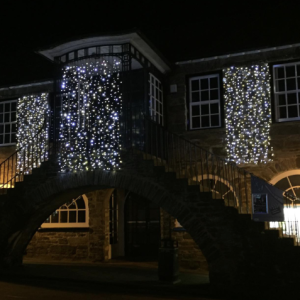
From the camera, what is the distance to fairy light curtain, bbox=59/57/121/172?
481 inches

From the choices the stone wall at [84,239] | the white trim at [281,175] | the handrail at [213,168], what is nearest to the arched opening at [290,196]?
the white trim at [281,175]

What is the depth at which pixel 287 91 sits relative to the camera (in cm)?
1303

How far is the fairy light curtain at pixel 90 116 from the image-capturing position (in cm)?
1221

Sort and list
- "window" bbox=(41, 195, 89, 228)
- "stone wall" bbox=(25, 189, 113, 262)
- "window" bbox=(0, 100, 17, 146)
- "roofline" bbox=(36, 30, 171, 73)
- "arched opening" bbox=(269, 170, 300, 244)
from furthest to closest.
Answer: "window" bbox=(0, 100, 17, 146), "window" bbox=(41, 195, 89, 228), "stone wall" bbox=(25, 189, 113, 262), "arched opening" bbox=(269, 170, 300, 244), "roofline" bbox=(36, 30, 171, 73)

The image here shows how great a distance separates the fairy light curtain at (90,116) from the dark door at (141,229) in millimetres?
4588

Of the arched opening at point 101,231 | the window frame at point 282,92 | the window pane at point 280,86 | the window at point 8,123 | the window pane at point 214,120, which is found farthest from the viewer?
the window at point 8,123

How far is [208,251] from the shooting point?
10422mm

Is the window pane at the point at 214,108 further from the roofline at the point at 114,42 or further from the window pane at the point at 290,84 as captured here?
the window pane at the point at 290,84

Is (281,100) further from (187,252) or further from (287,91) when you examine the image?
(187,252)

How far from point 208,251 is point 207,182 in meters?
3.52

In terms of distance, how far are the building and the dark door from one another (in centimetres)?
142

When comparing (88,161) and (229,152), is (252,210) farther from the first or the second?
(88,161)

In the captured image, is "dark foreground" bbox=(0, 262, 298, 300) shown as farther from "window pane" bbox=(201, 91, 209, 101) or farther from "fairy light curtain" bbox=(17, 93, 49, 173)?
"window pane" bbox=(201, 91, 209, 101)

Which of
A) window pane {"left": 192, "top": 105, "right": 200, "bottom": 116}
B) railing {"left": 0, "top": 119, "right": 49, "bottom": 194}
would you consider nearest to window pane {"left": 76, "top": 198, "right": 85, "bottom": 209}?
railing {"left": 0, "top": 119, "right": 49, "bottom": 194}
